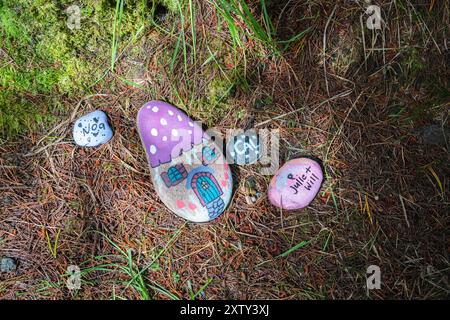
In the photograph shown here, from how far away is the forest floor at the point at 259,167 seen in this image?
1.64 m

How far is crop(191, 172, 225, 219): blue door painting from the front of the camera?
169cm

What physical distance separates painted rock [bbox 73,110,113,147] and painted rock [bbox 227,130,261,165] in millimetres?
566

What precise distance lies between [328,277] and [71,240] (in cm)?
113

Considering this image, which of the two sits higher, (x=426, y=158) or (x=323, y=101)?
(x=323, y=101)

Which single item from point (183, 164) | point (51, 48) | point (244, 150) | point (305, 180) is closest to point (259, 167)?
point (244, 150)

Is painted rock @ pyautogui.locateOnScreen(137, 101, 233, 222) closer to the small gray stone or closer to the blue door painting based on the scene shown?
the blue door painting

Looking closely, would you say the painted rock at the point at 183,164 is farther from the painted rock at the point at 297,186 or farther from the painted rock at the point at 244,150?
the painted rock at the point at 297,186

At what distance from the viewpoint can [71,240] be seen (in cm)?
168

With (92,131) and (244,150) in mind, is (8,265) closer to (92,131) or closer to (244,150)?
(92,131)

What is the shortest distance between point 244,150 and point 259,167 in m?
0.11

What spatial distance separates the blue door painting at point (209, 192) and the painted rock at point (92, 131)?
1.50 ft
